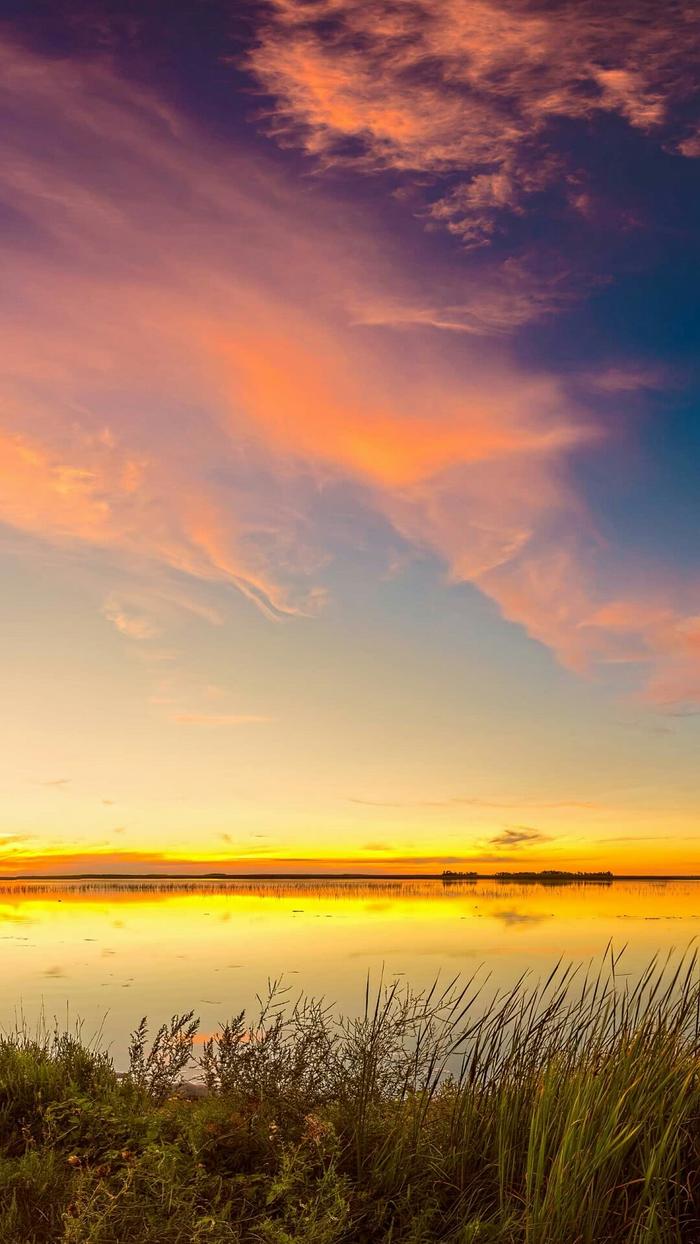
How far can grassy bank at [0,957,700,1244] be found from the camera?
238 inches

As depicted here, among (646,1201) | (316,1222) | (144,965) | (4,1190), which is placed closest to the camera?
(316,1222)

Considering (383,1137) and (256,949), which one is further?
(256,949)

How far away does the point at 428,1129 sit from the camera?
A: 755 centimetres

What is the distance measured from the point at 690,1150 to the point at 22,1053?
6399mm

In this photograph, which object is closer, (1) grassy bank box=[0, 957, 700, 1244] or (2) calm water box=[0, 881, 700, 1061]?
(1) grassy bank box=[0, 957, 700, 1244]

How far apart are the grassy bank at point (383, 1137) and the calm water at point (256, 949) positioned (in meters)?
5.41

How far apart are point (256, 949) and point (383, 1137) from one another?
25.1 meters

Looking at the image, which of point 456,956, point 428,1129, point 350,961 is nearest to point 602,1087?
point 428,1129

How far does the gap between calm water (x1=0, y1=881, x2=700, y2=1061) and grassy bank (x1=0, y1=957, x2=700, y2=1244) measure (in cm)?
541

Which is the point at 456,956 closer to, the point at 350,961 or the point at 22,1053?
Result: the point at 350,961

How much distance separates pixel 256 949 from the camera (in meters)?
31.3

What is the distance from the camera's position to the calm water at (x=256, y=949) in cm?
2162

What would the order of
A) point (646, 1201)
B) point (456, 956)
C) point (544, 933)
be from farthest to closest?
point (544, 933), point (456, 956), point (646, 1201)

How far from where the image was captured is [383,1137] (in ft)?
23.9
